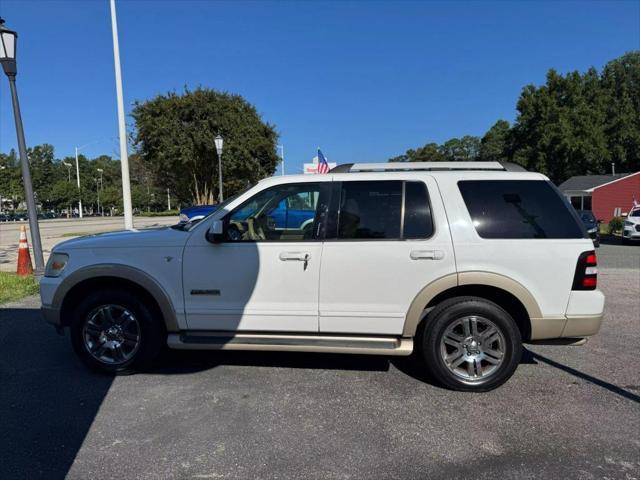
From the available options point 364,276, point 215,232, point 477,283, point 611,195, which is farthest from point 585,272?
point 611,195

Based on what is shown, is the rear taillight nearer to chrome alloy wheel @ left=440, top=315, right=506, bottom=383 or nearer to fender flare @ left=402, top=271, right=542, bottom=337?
fender flare @ left=402, top=271, right=542, bottom=337

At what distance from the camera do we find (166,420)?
3.55 metres

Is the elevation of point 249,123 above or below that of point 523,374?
above

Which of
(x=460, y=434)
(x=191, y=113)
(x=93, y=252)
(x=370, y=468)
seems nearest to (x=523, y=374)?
(x=460, y=434)

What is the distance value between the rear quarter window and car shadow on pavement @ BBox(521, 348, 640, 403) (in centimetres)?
141

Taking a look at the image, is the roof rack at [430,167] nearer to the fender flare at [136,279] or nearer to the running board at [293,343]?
the running board at [293,343]

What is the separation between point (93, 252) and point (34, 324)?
2.84 meters

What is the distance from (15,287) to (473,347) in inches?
323

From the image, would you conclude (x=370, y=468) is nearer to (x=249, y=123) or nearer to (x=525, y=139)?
(x=249, y=123)

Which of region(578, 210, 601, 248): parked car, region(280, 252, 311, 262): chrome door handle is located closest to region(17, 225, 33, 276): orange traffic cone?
region(280, 252, 311, 262): chrome door handle

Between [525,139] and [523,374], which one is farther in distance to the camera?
[525,139]

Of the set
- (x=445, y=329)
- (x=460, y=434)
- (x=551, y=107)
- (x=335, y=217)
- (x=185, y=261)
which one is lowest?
(x=460, y=434)

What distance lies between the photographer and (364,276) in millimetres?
3977

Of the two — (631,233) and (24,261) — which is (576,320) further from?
(631,233)
